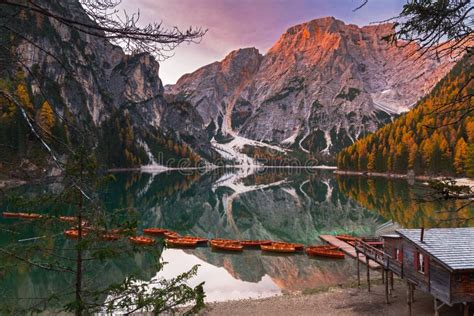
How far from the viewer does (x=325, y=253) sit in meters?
35.2

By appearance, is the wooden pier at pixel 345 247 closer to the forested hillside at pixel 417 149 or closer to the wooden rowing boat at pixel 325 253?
the wooden rowing boat at pixel 325 253

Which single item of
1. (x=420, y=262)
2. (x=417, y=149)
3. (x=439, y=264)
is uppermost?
(x=417, y=149)

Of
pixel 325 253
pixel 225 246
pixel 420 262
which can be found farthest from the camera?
pixel 225 246

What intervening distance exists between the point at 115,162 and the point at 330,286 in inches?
5850

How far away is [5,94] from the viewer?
5.44 m

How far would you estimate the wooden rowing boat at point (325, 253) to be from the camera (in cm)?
3488

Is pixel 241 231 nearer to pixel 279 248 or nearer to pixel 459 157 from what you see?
pixel 279 248

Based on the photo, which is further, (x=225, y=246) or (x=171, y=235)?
(x=171, y=235)

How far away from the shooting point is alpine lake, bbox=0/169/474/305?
21.4m

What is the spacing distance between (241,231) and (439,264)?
3627cm

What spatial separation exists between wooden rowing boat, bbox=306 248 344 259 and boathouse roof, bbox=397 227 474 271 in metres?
16.0

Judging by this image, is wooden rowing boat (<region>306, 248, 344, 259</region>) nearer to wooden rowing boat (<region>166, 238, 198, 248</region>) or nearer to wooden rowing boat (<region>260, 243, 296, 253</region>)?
wooden rowing boat (<region>260, 243, 296, 253</region>)

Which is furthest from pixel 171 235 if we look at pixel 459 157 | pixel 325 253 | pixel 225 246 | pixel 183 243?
pixel 459 157

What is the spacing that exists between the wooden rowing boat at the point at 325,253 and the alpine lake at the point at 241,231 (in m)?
0.77
